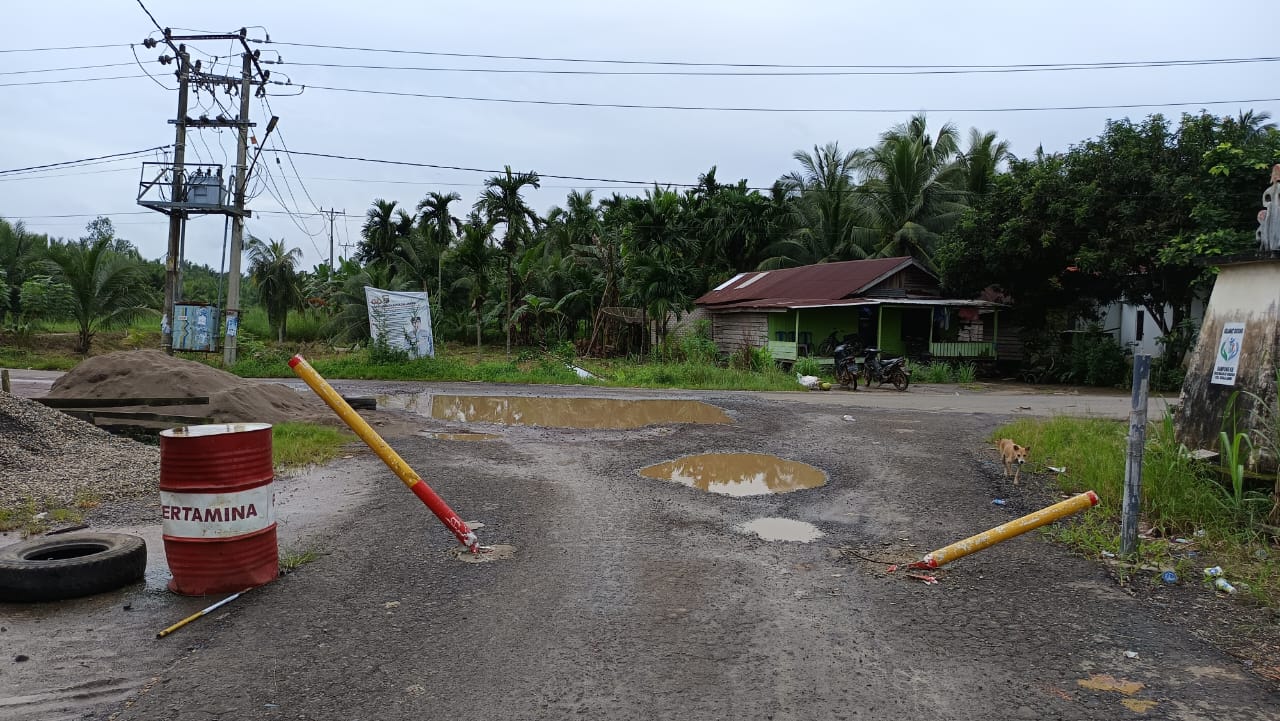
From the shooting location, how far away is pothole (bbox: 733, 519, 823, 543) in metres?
5.98

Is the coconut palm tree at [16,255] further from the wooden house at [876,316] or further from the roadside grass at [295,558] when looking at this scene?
the roadside grass at [295,558]

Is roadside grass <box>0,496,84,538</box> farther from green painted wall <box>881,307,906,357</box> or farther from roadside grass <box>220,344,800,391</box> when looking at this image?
green painted wall <box>881,307,906,357</box>

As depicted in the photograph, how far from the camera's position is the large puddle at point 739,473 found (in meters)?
7.91

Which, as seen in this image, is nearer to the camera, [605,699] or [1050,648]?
[605,699]

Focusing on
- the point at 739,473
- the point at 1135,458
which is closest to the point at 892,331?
the point at 739,473

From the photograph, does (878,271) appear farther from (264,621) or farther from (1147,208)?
(264,621)

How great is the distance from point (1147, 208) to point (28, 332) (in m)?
34.0

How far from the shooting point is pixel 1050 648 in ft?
12.9

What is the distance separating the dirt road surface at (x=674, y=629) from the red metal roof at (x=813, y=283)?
18.5m

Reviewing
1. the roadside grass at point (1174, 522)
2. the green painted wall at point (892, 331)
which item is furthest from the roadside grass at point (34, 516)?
the green painted wall at point (892, 331)

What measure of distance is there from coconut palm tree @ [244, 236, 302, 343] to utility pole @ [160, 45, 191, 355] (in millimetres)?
7770

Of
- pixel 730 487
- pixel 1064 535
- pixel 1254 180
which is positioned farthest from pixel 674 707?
pixel 1254 180

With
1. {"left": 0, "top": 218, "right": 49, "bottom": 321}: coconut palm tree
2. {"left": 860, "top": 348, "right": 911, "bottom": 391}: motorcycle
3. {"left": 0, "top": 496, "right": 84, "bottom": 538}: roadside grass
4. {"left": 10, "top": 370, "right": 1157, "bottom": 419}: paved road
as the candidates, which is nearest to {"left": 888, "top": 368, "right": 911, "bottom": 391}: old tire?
{"left": 860, "top": 348, "right": 911, "bottom": 391}: motorcycle

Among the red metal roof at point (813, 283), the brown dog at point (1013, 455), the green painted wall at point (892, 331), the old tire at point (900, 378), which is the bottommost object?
the brown dog at point (1013, 455)
